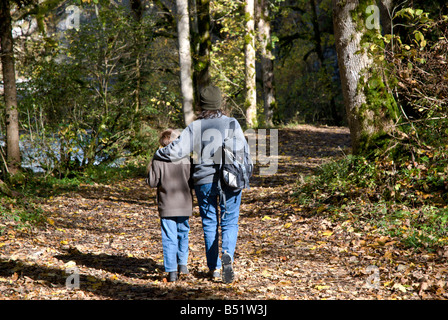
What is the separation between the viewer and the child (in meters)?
4.96

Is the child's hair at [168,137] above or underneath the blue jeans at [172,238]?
above

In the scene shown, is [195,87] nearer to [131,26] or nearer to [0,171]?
[131,26]

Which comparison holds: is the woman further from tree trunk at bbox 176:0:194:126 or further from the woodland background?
tree trunk at bbox 176:0:194:126

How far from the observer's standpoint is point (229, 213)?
4934 millimetres

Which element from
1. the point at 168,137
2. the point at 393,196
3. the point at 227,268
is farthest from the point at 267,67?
the point at 227,268

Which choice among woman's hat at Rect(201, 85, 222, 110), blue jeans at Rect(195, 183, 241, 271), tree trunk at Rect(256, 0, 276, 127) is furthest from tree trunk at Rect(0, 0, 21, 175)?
tree trunk at Rect(256, 0, 276, 127)

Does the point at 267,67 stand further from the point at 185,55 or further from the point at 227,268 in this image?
the point at 227,268

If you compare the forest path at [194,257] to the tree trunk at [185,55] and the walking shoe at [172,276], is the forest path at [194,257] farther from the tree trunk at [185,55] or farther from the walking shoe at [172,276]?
the tree trunk at [185,55]

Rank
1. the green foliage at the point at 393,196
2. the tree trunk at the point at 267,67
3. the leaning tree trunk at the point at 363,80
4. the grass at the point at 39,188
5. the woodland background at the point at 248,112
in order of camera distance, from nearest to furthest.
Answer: the green foliage at the point at 393,196 < the woodland background at the point at 248,112 < the grass at the point at 39,188 < the leaning tree trunk at the point at 363,80 < the tree trunk at the point at 267,67

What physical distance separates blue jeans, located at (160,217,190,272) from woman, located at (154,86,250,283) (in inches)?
10.9

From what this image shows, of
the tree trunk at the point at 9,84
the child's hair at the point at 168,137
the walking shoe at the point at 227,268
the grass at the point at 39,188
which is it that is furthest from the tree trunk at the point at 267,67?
the walking shoe at the point at 227,268

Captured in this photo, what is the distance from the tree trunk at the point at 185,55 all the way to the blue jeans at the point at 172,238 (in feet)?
20.2

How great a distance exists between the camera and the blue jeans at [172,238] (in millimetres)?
5004
